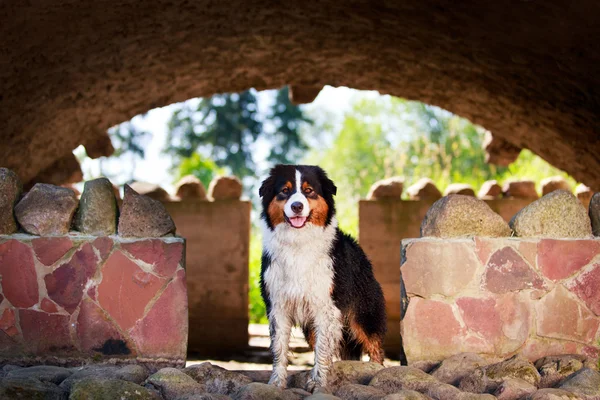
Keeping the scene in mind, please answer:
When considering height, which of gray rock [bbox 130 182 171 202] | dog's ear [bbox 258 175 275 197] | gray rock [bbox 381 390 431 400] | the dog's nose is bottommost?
gray rock [bbox 381 390 431 400]

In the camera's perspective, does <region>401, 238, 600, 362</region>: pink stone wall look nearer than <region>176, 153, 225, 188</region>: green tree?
Yes

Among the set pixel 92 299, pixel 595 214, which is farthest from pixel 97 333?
pixel 595 214

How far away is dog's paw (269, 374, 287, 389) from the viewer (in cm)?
388

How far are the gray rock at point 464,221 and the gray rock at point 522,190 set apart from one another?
14.8ft

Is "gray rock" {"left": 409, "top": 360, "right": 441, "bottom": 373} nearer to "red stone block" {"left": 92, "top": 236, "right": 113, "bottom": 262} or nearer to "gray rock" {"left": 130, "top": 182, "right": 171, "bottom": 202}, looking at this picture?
"red stone block" {"left": 92, "top": 236, "right": 113, "bottom": 262}

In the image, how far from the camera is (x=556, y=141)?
7.34m

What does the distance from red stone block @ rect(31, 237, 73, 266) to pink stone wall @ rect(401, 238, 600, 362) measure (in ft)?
7.03

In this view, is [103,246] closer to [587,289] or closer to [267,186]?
[267,186]

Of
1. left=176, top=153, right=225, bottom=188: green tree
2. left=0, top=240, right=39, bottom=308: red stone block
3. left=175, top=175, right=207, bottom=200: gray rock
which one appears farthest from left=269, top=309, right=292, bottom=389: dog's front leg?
left=176, top=153, right=225, bottom=188: green tree

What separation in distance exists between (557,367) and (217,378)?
1.98m

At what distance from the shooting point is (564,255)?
436 cm

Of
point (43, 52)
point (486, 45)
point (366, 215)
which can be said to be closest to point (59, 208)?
point (43, 52)

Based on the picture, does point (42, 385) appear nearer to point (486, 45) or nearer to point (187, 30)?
point (187, 30)

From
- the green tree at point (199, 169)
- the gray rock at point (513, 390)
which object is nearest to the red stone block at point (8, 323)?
the gray rock at point (513, 390)
